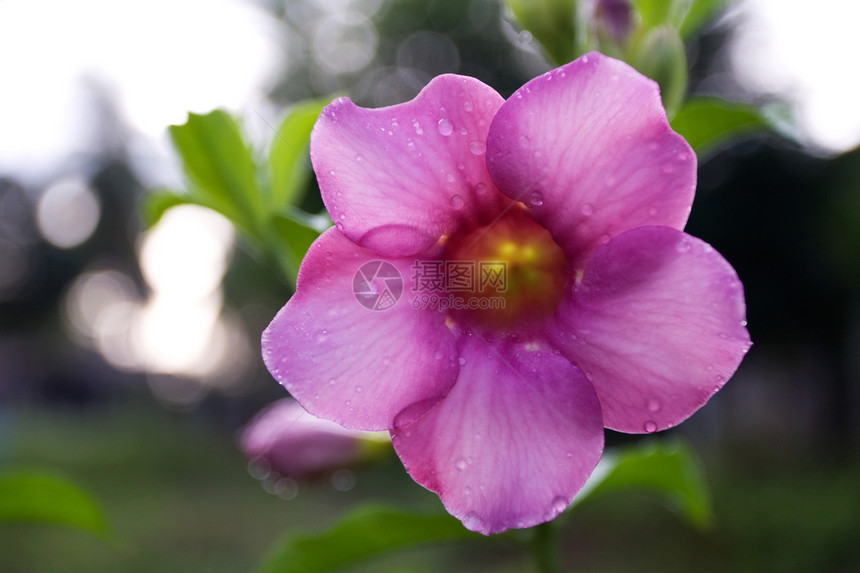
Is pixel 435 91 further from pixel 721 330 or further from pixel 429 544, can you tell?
pixel 429 544

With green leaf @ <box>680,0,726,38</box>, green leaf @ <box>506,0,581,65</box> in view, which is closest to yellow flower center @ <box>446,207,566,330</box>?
green leaf @ <box>506,0,581,65</box>

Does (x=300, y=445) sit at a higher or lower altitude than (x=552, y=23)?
lower

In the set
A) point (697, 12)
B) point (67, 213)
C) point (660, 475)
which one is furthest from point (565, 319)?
point (67, 213)

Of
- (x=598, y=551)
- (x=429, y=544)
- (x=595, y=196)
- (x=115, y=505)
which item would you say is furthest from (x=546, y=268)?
(x=115, y=505)

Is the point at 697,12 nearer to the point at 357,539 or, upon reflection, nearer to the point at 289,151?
the point at 289,151

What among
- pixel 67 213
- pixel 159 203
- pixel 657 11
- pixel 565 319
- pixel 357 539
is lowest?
pixel 67 213

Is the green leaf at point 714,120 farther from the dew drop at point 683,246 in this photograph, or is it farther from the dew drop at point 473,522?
the dew drop at point 473,522

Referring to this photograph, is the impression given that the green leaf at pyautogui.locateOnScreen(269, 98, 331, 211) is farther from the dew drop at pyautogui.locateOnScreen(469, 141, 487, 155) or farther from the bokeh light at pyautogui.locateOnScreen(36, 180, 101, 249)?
the bokeh light at pyautogui.locateOnScreen(36, 180, 101, 249)
